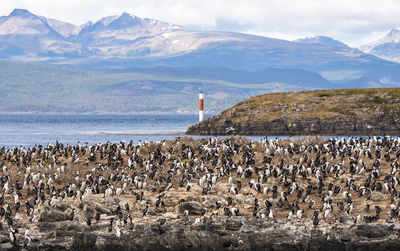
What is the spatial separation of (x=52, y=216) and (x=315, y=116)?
83.7 m

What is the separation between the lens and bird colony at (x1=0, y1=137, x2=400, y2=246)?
31.6 metres

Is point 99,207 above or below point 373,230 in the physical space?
above

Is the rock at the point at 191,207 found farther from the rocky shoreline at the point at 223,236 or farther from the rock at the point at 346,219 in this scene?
the rock at the point at 346,219

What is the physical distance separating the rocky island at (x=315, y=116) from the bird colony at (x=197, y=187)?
59.3m

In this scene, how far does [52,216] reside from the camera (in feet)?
103

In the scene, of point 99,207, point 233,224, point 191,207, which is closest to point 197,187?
point 191,207

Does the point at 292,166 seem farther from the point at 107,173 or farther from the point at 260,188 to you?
the point at 107,173

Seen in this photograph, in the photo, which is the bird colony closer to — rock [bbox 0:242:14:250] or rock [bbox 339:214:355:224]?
rock [bbox 339:214:355:224]

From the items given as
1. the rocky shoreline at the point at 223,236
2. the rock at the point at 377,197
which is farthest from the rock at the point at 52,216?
the rock at the point at 377,197

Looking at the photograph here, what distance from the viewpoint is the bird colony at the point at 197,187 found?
31562 millimetres

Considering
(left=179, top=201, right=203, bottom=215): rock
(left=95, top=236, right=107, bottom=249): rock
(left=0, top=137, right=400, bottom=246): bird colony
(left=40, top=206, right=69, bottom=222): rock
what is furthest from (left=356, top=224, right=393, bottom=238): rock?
(left=40, top=206, right=69, bottom=222): rock

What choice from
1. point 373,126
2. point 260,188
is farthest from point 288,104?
point 260,188

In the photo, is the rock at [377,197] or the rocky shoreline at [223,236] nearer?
the rocky shoreline at [223,236]

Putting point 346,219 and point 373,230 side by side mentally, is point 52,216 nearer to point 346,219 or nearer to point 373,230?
point 346,219
